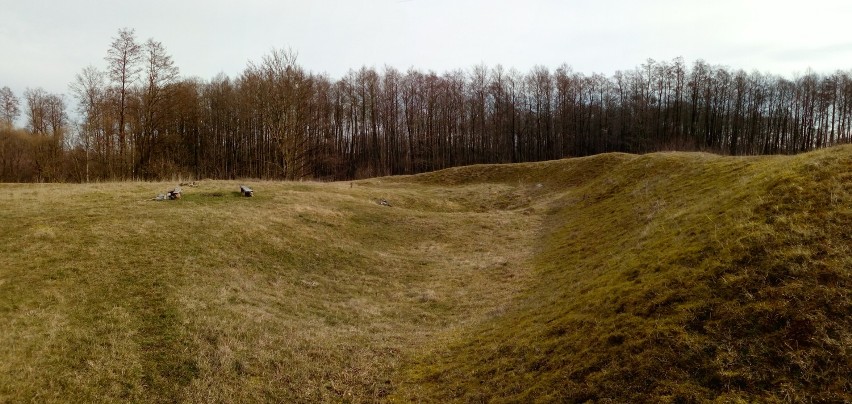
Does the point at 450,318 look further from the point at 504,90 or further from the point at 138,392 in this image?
the point at 504,90

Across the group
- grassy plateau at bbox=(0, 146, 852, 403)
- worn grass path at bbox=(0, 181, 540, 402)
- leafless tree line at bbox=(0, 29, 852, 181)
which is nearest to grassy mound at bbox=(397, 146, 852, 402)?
grassy plateau at bbox=(0, 146, 852, 403)

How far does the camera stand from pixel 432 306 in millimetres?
13344

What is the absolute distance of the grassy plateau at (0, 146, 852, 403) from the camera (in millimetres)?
5914

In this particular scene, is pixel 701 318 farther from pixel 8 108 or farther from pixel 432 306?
pixel 8 108

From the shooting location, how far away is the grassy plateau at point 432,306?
591 cm

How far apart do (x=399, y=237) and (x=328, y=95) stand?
62.5 metres

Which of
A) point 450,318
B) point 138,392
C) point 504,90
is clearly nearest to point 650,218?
point 450,318

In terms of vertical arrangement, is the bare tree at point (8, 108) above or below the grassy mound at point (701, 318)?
above

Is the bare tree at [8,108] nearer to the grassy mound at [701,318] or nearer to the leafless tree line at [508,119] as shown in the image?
the leafless tree line at [508,119]

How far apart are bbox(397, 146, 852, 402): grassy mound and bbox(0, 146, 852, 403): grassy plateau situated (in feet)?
0.12

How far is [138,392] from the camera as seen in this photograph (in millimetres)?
7211

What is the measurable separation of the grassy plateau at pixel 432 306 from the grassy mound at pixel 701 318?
4 centimetres

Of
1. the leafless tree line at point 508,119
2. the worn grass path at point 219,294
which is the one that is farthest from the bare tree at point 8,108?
the worn grass path at point 219,294

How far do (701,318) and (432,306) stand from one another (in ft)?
26.7
